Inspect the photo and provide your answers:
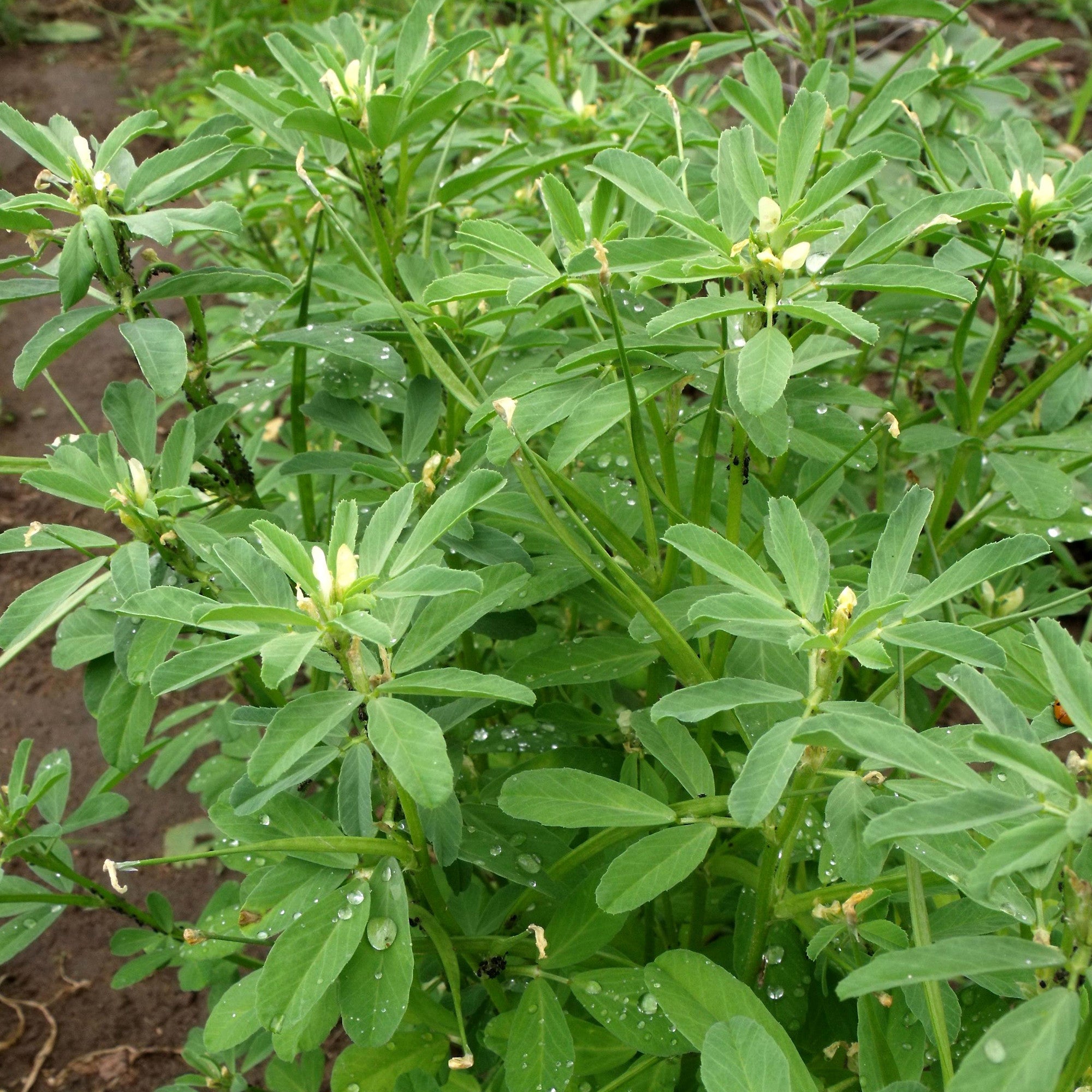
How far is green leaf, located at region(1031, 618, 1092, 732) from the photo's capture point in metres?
0.68

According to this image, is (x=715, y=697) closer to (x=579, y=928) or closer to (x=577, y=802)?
(x=577, y=802)

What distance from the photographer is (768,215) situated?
87 centimetres

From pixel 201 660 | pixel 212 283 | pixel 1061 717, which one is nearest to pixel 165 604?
pixel 201 660

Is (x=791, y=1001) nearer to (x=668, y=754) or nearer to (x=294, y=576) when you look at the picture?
(x=668, y=754)

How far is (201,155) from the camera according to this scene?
100cm

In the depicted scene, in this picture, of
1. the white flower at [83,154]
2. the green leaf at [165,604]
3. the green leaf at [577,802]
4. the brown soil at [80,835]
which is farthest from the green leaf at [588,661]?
the brown soil at [80,835]

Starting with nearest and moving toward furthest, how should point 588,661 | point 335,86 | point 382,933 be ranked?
point 382,933 → point 588,661 → point 335,86

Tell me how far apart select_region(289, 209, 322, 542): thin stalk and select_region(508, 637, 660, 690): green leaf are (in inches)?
13.5

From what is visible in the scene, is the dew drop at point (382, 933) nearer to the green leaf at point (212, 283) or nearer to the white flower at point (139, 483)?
the white flower at point (139, 483)

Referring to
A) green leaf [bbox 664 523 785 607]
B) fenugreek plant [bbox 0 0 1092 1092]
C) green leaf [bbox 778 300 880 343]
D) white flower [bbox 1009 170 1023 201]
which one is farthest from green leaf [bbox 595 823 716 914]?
white flower [bbox 1009 170 1023 201]

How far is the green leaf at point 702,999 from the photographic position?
34.1 inches

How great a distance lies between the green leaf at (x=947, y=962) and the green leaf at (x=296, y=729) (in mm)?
391

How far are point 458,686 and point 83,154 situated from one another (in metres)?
0.63

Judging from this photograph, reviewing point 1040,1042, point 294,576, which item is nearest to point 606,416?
point 294,576
